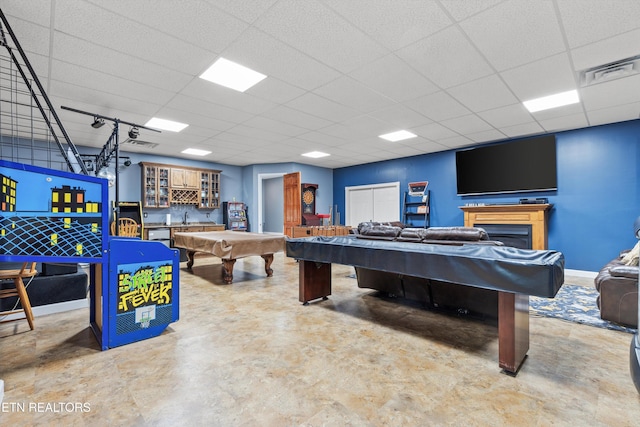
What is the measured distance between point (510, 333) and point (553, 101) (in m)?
3.77

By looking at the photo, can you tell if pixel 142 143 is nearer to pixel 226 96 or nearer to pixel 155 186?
pixel 155 186

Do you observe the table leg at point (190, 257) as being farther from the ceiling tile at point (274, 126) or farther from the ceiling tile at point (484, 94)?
the ceiling tile at point (484, 94)

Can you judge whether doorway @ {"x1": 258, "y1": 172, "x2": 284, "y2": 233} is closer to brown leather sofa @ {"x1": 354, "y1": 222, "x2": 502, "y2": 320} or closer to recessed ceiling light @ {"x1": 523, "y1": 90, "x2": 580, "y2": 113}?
brown leather sofa @ {"x1": 354, "y1": 222, "x2": 502, "y2": 320}

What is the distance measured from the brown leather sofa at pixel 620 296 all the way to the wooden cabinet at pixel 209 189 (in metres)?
8.26

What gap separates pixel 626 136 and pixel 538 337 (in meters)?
4.72

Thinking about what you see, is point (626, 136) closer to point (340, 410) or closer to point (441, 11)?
point (441, 11)

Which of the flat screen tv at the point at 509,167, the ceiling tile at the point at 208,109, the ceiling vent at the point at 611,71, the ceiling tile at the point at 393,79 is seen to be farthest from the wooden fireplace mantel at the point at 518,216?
the ceiling tile at the point at 208,109

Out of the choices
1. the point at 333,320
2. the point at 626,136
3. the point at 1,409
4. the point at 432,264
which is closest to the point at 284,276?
the point at 333,320

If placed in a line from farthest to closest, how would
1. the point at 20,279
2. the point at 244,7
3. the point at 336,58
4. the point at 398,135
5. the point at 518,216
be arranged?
1. the point at 398,135
2. the point at 518,216
3. the point at 336,58
4. the point at 20,279
5. the point at 244,7

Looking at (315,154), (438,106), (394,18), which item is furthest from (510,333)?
(315,154)

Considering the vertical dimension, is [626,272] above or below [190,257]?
above

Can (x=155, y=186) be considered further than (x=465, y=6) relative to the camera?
Yes

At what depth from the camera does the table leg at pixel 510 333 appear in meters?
2.03

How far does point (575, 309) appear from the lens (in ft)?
11.2
